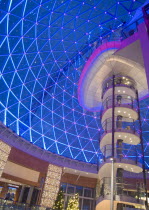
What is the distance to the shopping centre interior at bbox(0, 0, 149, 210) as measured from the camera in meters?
22.1

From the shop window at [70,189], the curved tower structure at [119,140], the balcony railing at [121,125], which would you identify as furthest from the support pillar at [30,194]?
the balcony railing at [121,125]

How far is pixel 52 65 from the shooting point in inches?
1382

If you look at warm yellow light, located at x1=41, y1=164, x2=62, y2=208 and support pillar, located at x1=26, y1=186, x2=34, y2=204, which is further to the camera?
support pillar, located at x1=26, y1=186, x2=34, y2=204

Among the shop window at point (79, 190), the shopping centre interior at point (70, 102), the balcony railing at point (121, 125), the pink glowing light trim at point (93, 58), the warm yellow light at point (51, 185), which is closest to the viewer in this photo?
the shopping centre interior at point (70, 102)

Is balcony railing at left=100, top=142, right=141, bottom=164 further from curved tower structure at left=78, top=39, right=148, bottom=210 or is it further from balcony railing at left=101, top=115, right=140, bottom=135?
balcony railing at left=101, top=115, right=140, bottom=135

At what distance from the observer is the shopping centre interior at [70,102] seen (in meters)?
22.1

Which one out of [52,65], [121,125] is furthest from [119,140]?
[52,65]

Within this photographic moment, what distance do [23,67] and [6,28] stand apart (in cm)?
788

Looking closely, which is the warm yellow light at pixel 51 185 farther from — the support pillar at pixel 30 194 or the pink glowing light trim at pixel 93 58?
the pink glowing light trim at pixel 93 58

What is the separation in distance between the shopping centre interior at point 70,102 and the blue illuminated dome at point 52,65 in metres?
0.16

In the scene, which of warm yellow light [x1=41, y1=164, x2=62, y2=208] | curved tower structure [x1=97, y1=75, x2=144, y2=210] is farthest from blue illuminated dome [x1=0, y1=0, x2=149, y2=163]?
curved tower structure [x1=97, y1=75, x2=144, y2=210]

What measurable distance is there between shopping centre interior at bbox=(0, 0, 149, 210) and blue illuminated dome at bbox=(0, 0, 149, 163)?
16 centimetres

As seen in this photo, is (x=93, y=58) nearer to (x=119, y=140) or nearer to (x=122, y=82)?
(x=122, y=82)

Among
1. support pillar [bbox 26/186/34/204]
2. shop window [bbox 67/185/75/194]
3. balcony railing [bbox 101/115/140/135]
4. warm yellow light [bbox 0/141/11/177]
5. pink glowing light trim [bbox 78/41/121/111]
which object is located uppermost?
pink glowing light trim [bbox 78/41/121/111]
